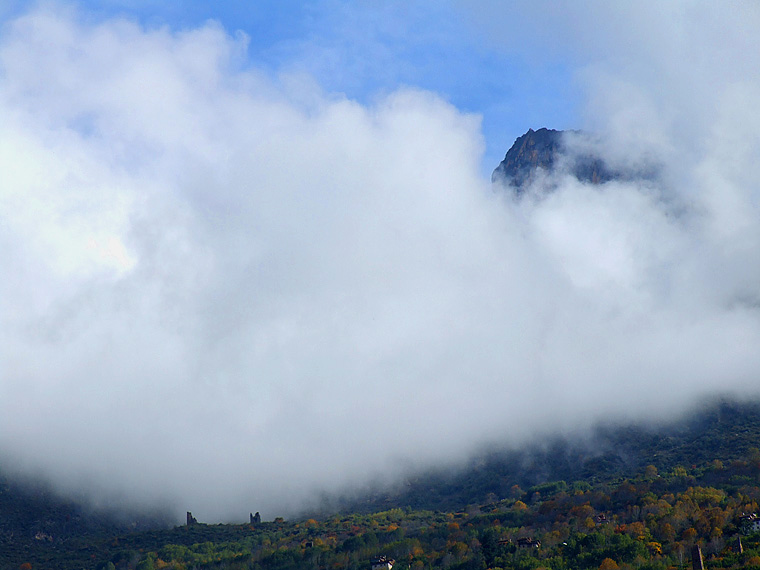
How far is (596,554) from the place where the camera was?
12900cm

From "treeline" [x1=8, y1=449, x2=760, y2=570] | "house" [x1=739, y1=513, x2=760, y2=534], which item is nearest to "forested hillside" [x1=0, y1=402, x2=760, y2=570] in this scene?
"house" [x1=739, y1=513, x2=760, y2=534]

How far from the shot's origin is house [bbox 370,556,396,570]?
147125 mm

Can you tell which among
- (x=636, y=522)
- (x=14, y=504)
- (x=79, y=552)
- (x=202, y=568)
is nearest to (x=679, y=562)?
(x=636, y=522)

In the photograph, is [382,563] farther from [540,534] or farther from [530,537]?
[540,534]

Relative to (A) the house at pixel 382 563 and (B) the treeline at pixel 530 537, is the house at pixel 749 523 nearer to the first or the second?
(B) the treeline at pixel 530 537

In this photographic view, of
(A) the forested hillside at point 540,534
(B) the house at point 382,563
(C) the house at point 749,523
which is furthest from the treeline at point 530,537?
(B) the house at point 382,563

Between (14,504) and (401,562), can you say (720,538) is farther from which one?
(14,504)

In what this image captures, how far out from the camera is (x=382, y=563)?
149 m

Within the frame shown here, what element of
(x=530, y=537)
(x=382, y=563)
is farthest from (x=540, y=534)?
(x=382, y=563)

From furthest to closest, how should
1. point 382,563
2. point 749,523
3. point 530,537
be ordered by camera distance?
point 382,563
point 530,537
point 749,523

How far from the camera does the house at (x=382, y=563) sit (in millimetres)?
147125

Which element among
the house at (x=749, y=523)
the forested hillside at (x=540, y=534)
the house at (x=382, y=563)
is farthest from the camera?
the house at (x=382, y=563)

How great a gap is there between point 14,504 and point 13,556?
983 inches

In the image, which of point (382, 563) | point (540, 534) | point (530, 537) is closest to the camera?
point (530, 537)
